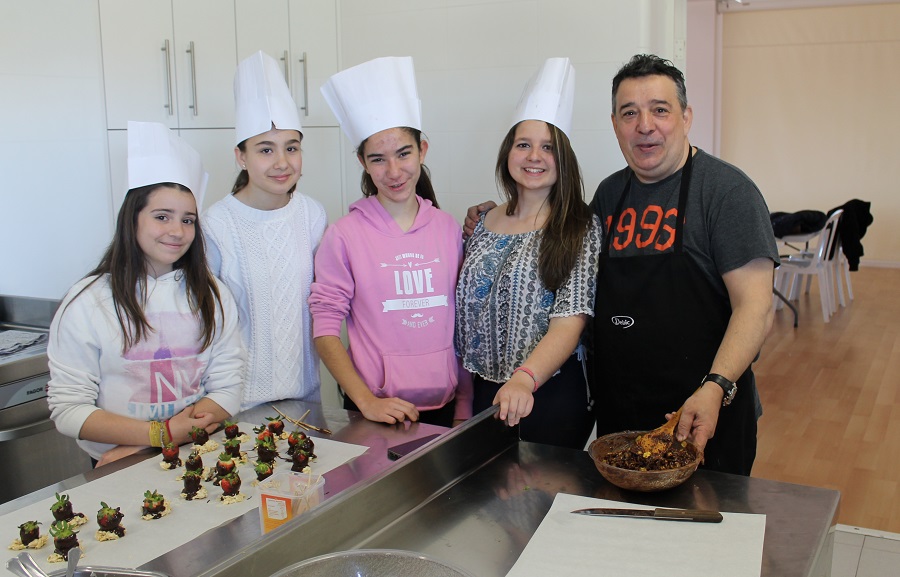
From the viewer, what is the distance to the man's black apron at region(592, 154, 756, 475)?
67.8 inches

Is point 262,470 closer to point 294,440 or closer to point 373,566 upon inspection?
point 294,440

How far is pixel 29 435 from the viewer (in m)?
2.32

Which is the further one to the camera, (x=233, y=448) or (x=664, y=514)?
(x=233, y=448)

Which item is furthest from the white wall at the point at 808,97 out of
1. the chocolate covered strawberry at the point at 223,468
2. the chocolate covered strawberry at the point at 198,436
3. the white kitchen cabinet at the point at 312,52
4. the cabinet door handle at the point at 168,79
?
the chocolate covered strawberry at the point at 223,468

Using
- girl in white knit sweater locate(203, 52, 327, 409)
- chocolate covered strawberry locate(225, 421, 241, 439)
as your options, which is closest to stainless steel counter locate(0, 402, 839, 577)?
chocolate covered strawberry locate(225, 421, 241, 439)

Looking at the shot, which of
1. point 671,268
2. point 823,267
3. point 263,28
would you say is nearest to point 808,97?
point 823,267

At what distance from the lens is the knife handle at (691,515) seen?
122cm

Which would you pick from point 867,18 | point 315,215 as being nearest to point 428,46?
point 315,215

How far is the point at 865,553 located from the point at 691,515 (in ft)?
6.03

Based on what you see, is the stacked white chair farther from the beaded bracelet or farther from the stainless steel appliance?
the beaded bracelet

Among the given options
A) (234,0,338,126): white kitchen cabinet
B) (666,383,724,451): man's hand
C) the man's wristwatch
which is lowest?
(666,383,724,451): man's hand

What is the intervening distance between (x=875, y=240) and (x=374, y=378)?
795cm

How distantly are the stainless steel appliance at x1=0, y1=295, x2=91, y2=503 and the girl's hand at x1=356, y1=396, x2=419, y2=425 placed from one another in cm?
113

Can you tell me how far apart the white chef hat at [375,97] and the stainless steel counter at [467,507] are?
0.76 m
